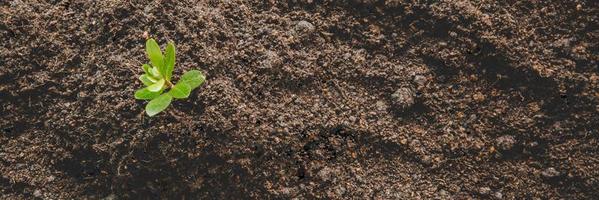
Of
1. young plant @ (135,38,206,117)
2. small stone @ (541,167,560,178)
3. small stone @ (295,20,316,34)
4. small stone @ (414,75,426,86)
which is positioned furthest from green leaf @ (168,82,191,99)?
small stone @ (541,167,560,178)

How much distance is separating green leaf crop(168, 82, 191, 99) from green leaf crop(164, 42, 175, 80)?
0.04 m

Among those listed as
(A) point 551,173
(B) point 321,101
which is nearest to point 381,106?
(B) point 321,101

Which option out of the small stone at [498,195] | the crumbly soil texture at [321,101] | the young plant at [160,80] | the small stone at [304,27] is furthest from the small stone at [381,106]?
the young plant at [160,80]

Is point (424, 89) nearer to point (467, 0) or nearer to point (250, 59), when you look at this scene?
point (467, 0)

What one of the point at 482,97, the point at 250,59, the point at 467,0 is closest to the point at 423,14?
the point at 467,0

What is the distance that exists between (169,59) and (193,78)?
3.1 inches

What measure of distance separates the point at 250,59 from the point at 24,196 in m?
0.78

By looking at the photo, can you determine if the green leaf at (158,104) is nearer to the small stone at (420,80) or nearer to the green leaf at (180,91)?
the green leaf at (180,91)

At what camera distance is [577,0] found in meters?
1.55

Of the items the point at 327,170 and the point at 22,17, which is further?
the point at 22,17

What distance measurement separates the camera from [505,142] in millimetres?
1529

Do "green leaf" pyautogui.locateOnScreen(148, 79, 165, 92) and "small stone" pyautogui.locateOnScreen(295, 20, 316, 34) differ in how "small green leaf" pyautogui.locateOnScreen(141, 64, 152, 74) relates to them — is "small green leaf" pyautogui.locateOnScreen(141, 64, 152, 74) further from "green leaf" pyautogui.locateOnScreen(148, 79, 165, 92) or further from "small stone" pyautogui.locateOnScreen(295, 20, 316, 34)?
"small stone" pyautogui.locateOnScreen(295, 20, 316, 34)

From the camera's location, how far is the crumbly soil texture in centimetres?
149

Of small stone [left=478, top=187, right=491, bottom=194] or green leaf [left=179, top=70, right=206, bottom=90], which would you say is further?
small stone [left=478, top=187, right=491, bottom=194]
